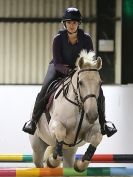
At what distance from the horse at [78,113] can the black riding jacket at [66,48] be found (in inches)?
6.4

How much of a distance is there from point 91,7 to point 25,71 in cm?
142

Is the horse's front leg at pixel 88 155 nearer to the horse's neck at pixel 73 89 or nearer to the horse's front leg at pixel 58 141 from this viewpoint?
the horse's front leg at pixel 58 141

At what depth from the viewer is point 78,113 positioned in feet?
12.3

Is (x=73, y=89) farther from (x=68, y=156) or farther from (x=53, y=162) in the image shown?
(x=68, y=156)

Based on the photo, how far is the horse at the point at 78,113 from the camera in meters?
3.49

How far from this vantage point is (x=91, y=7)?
7.59m

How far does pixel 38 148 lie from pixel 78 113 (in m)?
1.08

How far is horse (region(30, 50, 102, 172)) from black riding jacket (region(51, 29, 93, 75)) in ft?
0.53

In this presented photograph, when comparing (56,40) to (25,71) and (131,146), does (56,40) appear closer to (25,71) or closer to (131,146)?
(131,146)

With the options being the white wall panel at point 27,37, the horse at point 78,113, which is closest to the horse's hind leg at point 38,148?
the horse at point 78,113

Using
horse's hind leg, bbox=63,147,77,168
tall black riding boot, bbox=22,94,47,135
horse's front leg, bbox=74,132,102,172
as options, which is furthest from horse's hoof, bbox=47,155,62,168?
horse's hind leg, bbox=63,147,77,168

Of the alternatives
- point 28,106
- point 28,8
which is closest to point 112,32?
point 28,8

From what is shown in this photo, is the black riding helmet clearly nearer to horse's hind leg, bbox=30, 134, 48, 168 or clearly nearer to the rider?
the rider

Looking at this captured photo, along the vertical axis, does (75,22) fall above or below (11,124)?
above
